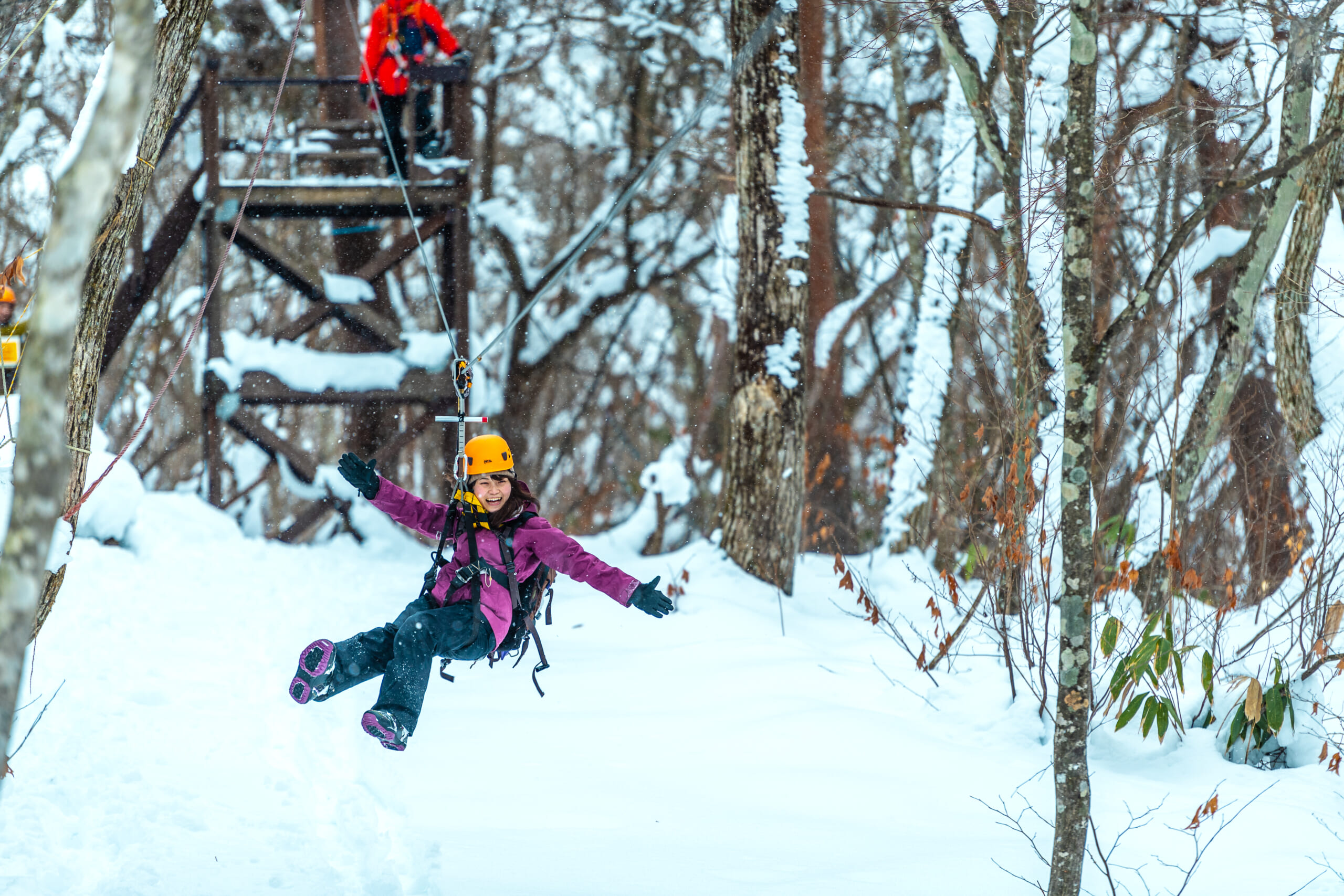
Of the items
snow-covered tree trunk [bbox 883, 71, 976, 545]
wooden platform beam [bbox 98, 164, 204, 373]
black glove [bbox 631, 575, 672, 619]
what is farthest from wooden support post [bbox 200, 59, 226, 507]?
black glove [bbox 631, 575, 672, 619]

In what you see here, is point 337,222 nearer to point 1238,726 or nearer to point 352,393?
point 352,393

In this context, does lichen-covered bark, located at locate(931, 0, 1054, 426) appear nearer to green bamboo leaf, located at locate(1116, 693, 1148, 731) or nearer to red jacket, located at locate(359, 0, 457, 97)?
green bamboo leaf, located at locate(1116, 693, 1148, 731)

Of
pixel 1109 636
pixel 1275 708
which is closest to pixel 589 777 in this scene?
pixel 1109 636

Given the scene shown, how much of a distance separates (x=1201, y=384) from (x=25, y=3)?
6.21 meters

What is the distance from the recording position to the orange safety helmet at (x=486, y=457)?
4359 mm

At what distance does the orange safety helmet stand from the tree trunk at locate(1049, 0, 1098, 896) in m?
2.07

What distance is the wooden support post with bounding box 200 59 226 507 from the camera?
9172 mm

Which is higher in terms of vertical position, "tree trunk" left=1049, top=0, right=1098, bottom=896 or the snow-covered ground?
"tree trunk" left=1049, top=0, right=1098, bottom=896

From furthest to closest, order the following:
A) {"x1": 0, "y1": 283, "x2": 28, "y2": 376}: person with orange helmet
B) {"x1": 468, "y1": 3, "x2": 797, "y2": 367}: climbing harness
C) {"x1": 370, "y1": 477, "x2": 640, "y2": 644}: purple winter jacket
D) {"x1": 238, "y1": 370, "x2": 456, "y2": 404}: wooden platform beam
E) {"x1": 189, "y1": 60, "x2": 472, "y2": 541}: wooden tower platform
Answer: {"x1": 238, "y1": 370, "x2": 456, "y2": 404}: wooden platform beam
{"x1": 189, "y1": 60, "x2": 472, "y2": 541}: wooden tower platform
{"x1": 468, "y1": 3, "x2": 797, "y2": 367}: climbing harness
{"x1": 370, "y1": 477, "x2": 640, "y2": 644}: purple winter jacket
{"x1": 0, "y1": 283, "x2": 28, "y2": 376}: person with orange helmet

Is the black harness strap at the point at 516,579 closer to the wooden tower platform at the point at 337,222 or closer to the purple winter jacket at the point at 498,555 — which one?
the purple winter jacket at the point at 498,555

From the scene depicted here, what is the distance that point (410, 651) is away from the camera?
4227 millimetres

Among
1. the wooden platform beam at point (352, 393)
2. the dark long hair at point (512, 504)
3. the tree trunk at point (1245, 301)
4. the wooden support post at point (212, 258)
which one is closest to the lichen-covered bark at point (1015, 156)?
the tree trunk at point (1245, 301)

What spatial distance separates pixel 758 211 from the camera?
7.51 metres

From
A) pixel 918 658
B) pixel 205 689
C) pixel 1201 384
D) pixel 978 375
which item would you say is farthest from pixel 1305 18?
pixel 205 689
